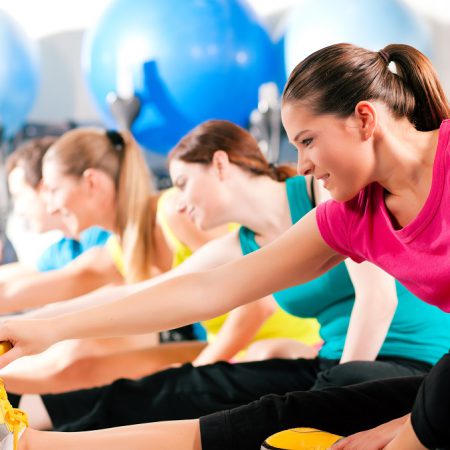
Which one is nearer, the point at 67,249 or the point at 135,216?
the point at 135,216

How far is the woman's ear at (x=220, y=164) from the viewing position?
175 cm

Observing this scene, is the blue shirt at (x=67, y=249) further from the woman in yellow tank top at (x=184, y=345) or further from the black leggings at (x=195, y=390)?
the black leggings at (x=195, y=390)

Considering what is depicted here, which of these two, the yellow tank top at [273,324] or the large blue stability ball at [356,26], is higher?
the large blue stability ball at [356,26]

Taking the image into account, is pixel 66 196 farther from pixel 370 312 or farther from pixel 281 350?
pixel 370 312

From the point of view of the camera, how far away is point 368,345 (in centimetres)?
145

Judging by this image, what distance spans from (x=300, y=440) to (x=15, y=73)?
8.51 feet

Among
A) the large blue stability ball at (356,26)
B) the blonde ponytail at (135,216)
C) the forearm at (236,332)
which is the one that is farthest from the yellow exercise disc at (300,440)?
the large blue stability ball at (356,26)

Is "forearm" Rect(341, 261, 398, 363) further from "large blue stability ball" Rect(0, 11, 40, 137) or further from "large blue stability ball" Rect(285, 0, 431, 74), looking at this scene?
"large blue stability ball" Rect(0, 11, 40, 137)

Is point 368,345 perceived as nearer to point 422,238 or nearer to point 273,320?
point 422,238

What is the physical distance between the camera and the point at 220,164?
1.75 meters

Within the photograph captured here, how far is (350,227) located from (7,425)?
0.52 meters

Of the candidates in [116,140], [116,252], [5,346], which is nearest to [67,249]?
[116,252]

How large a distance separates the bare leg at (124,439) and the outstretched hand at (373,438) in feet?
0.64

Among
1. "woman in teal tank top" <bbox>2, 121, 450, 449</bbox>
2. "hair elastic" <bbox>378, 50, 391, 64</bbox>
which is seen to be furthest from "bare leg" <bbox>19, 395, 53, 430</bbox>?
"hair elastic" <bbox>378, 50, 391, 64</bbox>
